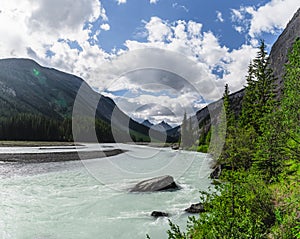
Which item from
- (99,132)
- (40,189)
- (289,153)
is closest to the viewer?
(289,153)

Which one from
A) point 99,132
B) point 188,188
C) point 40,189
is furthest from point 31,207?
point 99,132

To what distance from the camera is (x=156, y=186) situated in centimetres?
2436

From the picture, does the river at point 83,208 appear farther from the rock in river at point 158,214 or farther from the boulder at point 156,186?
the boulder at point 156,186

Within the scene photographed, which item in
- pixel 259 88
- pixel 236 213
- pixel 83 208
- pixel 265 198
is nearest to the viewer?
pixel 236 213

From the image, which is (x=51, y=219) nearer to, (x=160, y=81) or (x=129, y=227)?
(x=129, y=227)

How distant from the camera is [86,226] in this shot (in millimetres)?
15117

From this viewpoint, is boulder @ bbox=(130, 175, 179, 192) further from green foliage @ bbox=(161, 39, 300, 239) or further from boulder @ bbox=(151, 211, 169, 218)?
green foliage @ bbox=(161, 39, 300, 239)

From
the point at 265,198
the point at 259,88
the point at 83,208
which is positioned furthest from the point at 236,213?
the point at 259,88

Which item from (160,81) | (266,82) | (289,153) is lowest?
(289,153)

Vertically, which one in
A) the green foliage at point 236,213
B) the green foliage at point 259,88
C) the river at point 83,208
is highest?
the green foliage at point 259,88

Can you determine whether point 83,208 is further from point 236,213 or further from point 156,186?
point 236,213

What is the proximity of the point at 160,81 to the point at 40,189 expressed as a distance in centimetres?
1618

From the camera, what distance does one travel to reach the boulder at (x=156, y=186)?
78.5 feet

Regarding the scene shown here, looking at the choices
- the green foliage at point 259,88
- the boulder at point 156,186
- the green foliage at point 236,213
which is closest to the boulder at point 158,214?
the green foliage at point 236,213
